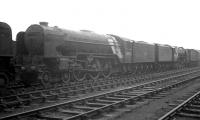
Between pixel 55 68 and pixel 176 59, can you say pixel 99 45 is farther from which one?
pixel 176 59

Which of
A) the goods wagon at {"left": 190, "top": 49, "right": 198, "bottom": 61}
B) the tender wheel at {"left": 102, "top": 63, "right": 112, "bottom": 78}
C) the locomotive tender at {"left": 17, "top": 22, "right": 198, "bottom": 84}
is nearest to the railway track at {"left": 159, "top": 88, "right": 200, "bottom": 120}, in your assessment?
the locomotive tender at {"left": 17, "top": 22, "right": 198, "bottom": 84}

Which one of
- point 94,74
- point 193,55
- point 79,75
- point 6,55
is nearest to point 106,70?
point 94,74

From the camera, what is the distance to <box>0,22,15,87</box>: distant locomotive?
10.2m

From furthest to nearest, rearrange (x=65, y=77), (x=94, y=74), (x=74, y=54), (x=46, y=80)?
1. (x=94, y=74)
2. (x=74, y=54)
3. (x=65, y=77)
4. (x=46, y=80)

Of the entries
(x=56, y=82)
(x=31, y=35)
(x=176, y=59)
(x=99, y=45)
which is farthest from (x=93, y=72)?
(x=176, y=59)

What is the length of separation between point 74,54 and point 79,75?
141 centimetres

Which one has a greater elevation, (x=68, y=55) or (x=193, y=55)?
(x=193, y=55)

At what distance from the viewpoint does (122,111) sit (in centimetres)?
820

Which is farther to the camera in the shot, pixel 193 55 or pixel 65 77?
pixel 193 55

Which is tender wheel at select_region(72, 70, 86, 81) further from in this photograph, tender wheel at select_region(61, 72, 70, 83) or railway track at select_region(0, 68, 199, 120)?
railway track at select_region(0, 68, 199, 120)

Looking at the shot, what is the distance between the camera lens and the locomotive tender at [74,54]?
1338 centimetres

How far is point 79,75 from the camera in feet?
52.5

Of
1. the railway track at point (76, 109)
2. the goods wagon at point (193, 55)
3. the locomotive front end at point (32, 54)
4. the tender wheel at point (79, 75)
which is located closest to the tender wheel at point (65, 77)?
the tender wheel at point (79, 75)

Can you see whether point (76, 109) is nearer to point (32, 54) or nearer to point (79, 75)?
point (32, 54)
